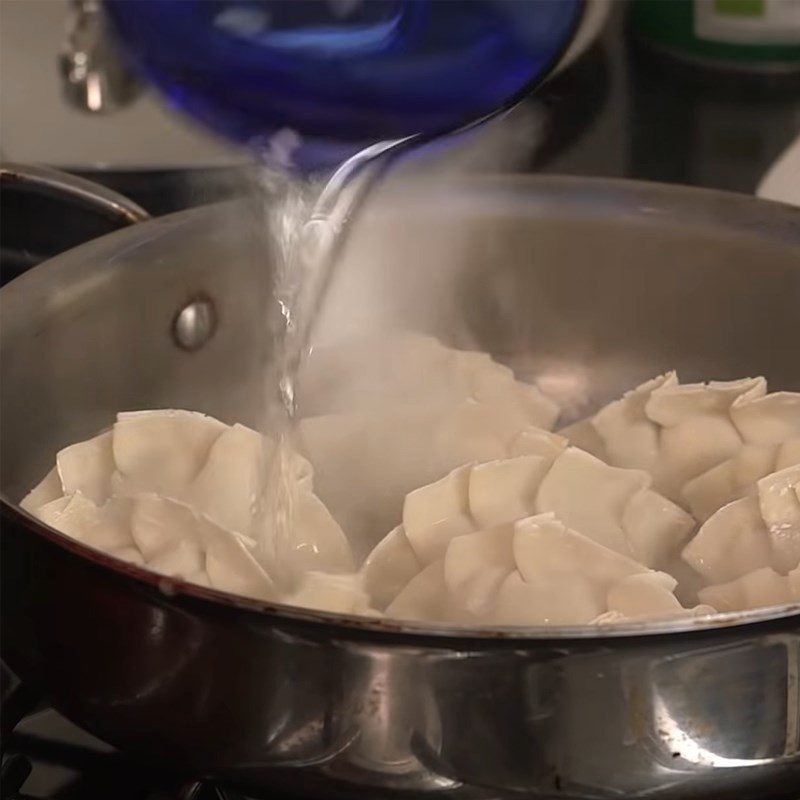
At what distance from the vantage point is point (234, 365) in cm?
91

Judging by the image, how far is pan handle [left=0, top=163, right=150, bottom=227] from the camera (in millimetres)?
796

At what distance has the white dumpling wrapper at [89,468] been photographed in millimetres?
762

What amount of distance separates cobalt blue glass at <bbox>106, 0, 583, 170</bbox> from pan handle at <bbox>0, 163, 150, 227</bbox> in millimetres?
142

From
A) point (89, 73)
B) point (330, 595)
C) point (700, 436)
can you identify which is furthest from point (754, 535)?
point (89, 73)

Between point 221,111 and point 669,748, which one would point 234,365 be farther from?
point 669,748

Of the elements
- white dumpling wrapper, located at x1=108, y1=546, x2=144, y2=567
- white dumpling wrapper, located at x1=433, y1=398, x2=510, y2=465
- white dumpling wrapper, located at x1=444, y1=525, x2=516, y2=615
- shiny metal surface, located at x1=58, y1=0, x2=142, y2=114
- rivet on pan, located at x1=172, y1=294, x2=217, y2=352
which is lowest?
white dumpling wrapper, located at x1=433, y1=398, x2=510, y2=465

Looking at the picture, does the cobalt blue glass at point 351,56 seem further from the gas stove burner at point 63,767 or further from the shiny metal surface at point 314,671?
the gas stove burner at point 63,767

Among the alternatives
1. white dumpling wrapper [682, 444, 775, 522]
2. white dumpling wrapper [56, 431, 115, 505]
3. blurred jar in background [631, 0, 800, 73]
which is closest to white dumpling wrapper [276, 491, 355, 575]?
white dumpling wrapper [56, 431, 115, 505]

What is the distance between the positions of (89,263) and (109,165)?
0.32 m

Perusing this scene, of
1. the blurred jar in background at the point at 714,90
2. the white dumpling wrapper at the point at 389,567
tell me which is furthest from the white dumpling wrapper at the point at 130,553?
the blurred jar in background at the point at 714,90

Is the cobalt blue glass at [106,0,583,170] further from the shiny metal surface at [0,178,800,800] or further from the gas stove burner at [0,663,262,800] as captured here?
the gas stove burner at [0,663,262,800]

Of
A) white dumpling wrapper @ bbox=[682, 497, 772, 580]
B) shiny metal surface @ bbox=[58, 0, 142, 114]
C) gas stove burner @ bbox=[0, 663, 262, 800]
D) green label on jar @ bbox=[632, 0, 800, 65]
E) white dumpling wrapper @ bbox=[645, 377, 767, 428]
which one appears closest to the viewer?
gas stove burner @ bbox=[0, 663, 262, 800]

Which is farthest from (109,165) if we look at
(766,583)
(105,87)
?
(766,583)

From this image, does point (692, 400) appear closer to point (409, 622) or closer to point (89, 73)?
point (409, 622)
